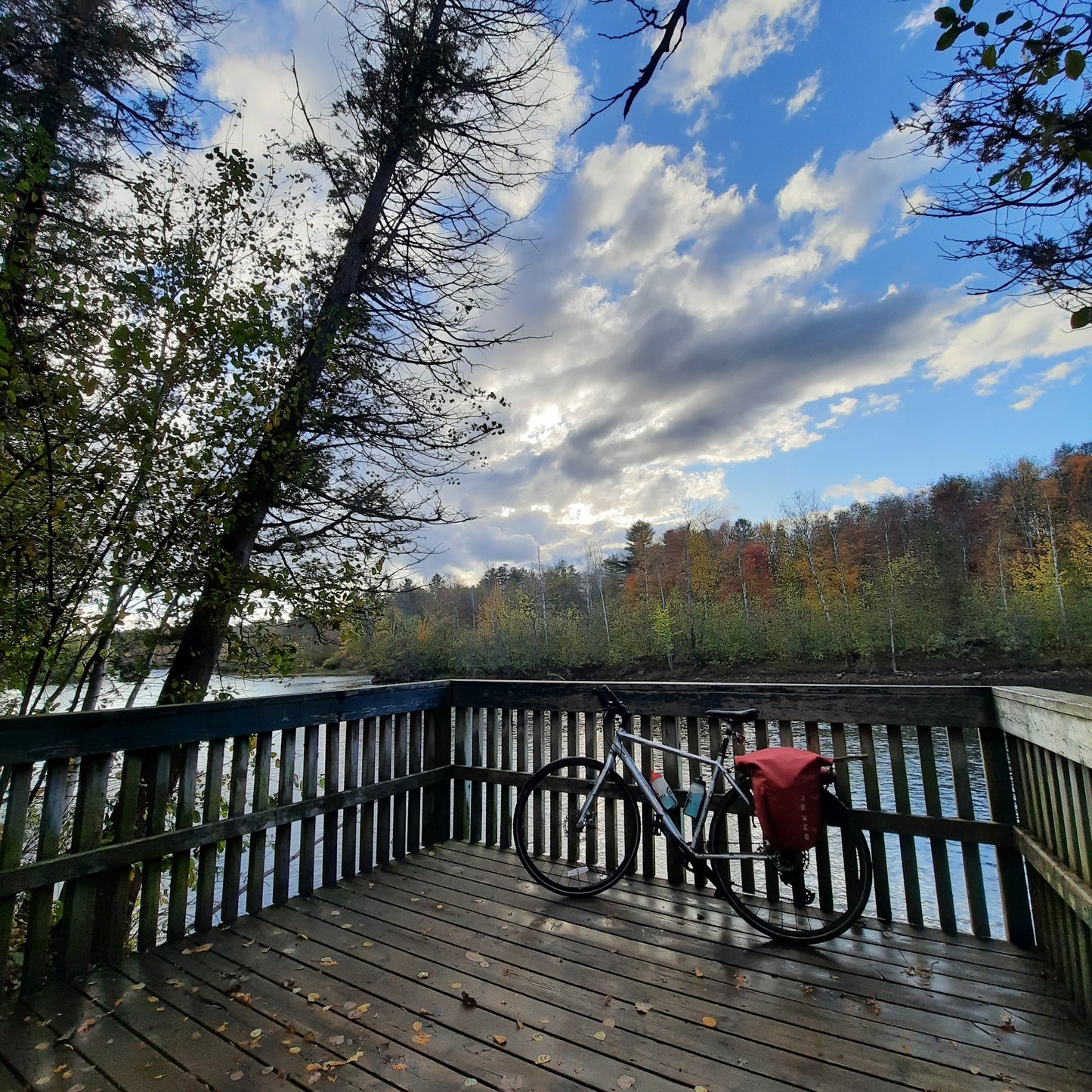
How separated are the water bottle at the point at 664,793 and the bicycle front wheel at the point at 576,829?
0.68 ft

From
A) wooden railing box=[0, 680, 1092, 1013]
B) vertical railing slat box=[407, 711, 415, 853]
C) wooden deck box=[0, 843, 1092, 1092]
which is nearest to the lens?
wooden deck box=[0, 843, 1092, 1092]

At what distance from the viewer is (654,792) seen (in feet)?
8.46

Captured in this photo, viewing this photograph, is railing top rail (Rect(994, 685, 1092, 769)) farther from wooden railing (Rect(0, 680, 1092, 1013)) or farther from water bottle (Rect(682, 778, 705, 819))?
water bottle (Rect(682, 778, 705, 819))

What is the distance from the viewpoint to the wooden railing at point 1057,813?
1.51m

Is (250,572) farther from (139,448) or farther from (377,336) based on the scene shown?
(377,336)

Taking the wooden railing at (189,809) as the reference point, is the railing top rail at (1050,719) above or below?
above

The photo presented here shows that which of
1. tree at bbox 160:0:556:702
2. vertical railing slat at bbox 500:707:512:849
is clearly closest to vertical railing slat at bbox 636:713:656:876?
vertical railing slat at bbox 500:707:512:849

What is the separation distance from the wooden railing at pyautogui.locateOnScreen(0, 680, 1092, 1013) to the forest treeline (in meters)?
12.4

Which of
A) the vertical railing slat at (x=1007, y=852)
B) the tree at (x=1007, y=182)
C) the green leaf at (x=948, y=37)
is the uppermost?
the tree at (x=1007, y=182)

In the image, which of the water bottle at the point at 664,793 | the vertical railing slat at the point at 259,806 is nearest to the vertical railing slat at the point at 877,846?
the water bottle at the point at 664,793

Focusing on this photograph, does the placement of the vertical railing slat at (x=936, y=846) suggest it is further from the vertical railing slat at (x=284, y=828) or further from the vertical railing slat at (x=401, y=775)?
the vertical railing slat at (x=284, y=828)

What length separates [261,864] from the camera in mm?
2420

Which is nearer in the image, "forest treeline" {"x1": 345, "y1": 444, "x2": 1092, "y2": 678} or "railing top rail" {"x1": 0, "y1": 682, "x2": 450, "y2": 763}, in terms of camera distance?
"railing top rail" {"x1": 0, "y1": 682, "x2": 450, "y2": 763}

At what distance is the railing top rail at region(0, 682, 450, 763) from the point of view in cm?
177
